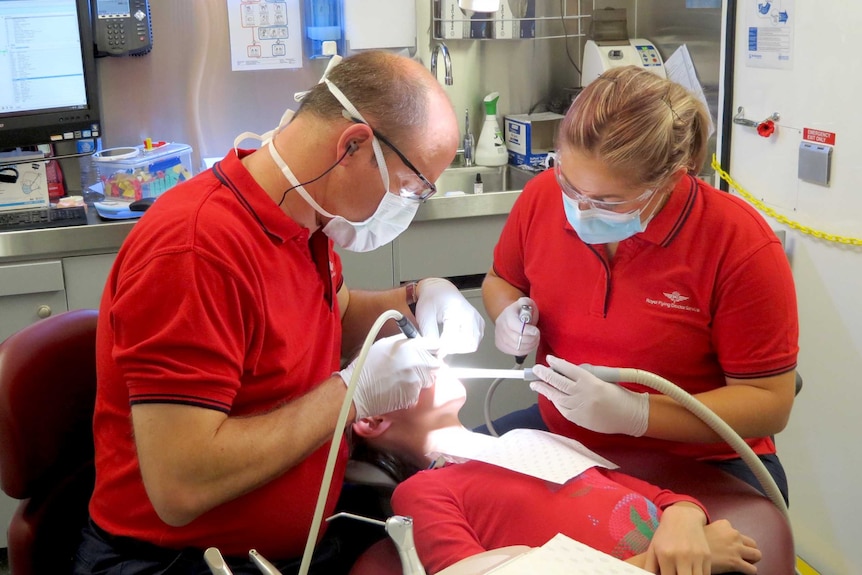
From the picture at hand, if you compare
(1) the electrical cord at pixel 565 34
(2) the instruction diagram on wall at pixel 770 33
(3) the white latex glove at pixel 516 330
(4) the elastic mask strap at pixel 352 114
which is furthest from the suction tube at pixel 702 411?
(1) the electrical cord at pixel 565 34

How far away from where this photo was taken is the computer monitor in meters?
2.73

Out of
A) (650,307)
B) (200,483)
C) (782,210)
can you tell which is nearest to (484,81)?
(782,210)

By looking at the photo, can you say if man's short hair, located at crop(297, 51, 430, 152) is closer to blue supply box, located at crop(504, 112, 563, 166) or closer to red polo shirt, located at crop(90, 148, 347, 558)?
red polo shirt, located at crop(90, 148, 347, 558)

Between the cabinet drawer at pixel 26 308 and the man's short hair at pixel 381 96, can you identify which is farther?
the cabinet drawer at pixel 26 308

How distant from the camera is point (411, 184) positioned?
1517 millimetres

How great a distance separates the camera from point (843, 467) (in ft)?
7.86

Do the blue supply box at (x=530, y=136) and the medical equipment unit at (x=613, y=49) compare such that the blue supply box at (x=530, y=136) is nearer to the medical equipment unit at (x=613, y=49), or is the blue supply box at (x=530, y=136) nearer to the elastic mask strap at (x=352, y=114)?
the medical equipment unit at (x=613, y=49)

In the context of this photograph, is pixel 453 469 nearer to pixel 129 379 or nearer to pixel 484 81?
pixel 129 379

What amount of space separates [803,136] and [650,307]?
104cm

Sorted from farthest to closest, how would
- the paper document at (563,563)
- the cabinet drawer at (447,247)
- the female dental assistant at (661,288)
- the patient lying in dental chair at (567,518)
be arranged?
the cabinet drawer at (447,247)
the female dental assistant at (661,288)
the patient lying in dental chair at (567,518)
the paper document at (563,563)

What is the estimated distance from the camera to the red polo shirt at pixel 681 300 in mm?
1541

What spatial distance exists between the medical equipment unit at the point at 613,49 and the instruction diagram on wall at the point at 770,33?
0.56 m

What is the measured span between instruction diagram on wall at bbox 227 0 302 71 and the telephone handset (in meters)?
0.30

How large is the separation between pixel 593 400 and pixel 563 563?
1.79 feet
